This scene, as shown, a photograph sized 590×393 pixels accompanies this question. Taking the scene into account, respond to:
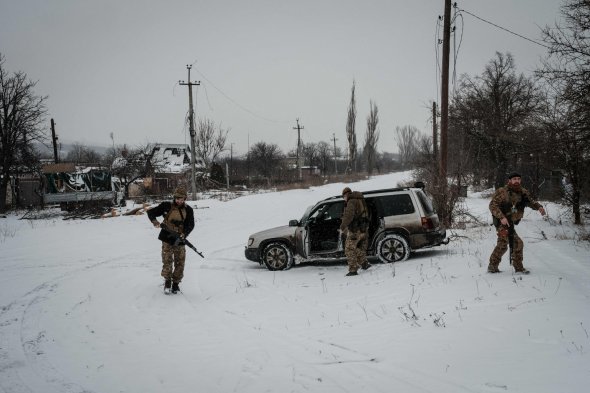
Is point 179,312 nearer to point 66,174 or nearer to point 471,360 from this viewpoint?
point 471,360

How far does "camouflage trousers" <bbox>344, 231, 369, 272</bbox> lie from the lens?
323 inches

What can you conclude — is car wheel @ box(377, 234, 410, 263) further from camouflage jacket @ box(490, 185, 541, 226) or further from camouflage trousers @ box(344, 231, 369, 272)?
camouflage jacket @ box(490, 185, 541, 226)

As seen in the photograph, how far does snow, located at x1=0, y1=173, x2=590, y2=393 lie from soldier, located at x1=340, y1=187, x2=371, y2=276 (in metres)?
0.41

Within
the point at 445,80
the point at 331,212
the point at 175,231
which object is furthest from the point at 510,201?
the point at 445,80

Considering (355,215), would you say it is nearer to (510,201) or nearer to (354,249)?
(354,249)

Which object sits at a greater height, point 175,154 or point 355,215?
point 175,154

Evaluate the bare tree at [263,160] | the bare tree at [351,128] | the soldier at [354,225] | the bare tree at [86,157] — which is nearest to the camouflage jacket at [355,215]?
the soldier at [354,225]

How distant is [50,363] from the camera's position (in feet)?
15.6

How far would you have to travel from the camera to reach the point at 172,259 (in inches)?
298

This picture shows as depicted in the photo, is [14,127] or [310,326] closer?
[310,326]

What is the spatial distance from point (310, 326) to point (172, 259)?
3.26 meters

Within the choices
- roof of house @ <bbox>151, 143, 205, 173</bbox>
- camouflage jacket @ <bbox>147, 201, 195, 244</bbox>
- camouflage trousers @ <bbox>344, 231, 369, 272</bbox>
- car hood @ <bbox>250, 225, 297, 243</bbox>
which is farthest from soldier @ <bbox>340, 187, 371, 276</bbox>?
roof of house @ <bbox>151, 143, 205, 173</bbox>

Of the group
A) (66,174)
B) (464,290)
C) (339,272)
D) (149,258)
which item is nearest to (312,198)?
(66,174)

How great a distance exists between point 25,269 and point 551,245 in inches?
505
